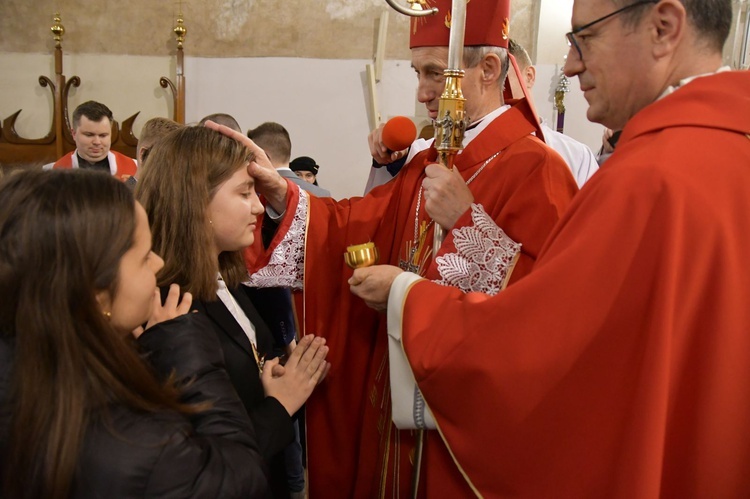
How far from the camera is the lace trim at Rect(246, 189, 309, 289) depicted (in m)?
2.17

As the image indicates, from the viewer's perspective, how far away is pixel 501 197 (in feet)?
6.06

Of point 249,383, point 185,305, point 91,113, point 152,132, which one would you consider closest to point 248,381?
point 249,383

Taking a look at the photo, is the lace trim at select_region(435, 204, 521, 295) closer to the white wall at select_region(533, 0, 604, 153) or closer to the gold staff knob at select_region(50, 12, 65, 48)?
the white wall at select_region(533, 0, 604, 153)

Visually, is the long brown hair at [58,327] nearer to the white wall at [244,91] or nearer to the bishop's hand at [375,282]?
the bishop's hand at [375,282]

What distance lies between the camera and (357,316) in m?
2.19

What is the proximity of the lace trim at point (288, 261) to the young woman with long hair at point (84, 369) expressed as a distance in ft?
3.03

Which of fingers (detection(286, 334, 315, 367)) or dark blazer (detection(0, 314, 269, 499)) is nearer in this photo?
dark blazer (detection(0, 314, 269, 499))

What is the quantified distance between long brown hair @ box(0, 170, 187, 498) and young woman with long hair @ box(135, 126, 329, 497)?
53 cm

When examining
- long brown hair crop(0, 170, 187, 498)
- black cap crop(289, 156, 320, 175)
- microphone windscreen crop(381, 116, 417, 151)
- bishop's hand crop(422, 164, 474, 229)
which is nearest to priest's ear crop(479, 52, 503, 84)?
microphone windscreen crop(381, 116, 417, 151)

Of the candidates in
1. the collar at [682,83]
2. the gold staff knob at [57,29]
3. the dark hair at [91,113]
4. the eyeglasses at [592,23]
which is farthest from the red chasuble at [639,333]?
the gold staff knob at [57,29]

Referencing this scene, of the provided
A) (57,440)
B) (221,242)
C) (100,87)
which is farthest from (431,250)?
(100,87)

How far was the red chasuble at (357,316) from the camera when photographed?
6.61 feet

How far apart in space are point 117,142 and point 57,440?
5.70 m

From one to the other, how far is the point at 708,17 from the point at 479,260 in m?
0.74
